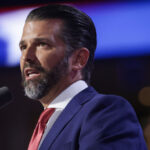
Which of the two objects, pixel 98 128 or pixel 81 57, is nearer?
pixel 98 128

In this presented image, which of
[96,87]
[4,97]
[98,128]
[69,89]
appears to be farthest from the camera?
[96,87]

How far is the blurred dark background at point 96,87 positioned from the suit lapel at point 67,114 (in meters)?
1.41

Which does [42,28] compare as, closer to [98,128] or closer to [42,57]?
[42,57]

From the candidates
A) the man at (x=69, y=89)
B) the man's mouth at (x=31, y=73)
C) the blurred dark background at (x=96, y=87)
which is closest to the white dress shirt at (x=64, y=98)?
the man at (x=69, y=89)

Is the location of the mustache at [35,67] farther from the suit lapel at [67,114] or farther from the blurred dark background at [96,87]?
the blurred dark background at [96,87]

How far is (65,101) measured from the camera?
944mm

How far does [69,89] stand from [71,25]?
235 mm

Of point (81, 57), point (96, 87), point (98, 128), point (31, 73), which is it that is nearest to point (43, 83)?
point (31, 73)

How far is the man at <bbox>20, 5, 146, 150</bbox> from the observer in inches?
29.7

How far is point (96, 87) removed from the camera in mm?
2656

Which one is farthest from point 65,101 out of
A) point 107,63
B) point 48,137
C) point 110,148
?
point 107,63

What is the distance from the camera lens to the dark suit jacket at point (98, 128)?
727mm

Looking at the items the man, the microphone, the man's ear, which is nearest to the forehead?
the man

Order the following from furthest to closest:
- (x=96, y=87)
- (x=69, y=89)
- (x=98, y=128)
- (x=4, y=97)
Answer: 1. (x=96, y=87)
2. (x=69, y=89)
3. (x=4, y=97)
4. (x=98, y=128)
